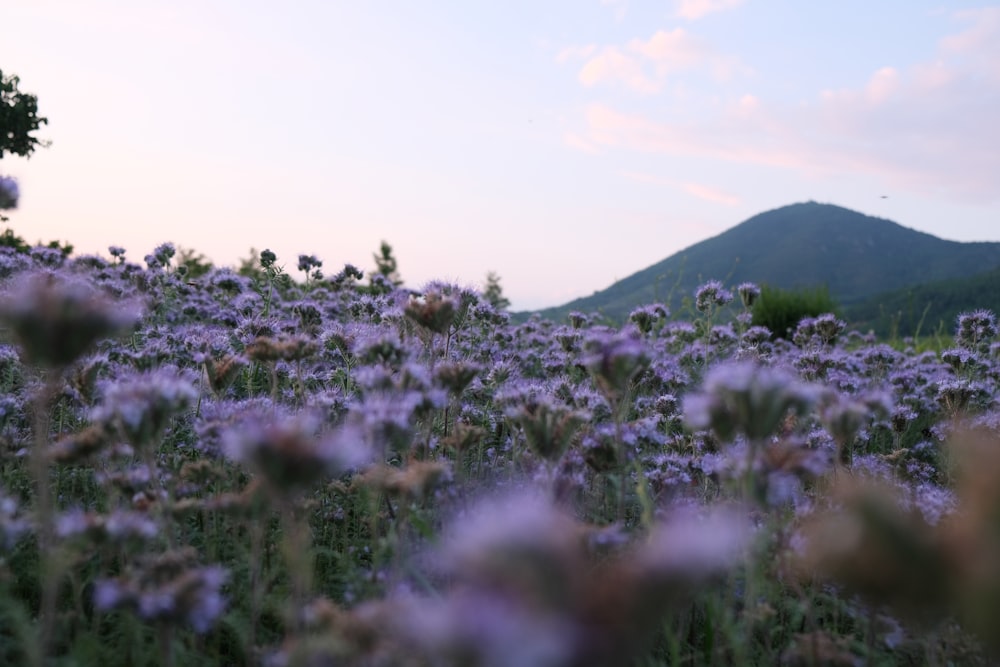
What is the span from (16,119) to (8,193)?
101 ft

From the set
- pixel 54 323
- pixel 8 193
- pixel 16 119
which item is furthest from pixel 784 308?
pixel 16 119

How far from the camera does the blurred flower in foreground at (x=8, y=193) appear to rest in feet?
15.7

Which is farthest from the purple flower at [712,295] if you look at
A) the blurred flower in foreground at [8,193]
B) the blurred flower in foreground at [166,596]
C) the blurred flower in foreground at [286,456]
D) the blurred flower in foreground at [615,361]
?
the blurred flower in foreground at [166,596]

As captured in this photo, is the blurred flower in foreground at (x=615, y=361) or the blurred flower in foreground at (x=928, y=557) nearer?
the blurred flower in foreground at (x=928, y=557)

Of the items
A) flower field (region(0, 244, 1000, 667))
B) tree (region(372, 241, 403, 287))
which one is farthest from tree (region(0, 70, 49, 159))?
flower field (region(0, 244, 1000, 667))

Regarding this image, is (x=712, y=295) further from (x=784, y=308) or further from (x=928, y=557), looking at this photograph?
(x=784, y=308)

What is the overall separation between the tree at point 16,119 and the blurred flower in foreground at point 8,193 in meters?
30.4

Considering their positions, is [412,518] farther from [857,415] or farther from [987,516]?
[987,516]

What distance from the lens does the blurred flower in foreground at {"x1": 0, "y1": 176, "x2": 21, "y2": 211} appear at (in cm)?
479

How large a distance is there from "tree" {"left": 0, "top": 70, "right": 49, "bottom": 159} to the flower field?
28.3 m

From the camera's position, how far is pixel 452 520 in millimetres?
3416

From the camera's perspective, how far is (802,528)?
Result: 3.38 meters

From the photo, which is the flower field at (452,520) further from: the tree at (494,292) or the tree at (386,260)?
the tree at (386,260)

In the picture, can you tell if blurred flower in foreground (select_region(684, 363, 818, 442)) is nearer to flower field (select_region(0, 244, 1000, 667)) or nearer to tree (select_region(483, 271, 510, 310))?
flower field (select_region(0, 244, 1000, 667))
